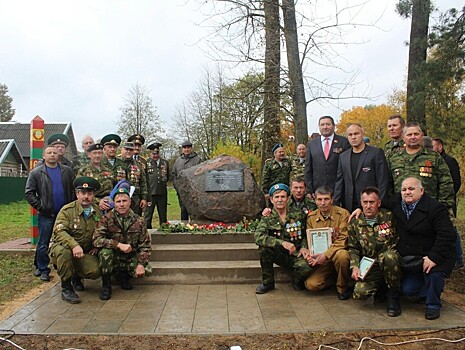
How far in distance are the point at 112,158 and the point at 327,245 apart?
310 cm

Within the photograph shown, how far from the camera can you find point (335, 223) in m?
4.68

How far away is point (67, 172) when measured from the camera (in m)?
5.58

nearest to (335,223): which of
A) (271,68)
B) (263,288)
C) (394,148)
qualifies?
(263,288)

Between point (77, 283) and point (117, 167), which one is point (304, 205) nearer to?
point (117, 167)

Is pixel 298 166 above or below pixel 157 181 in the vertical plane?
above

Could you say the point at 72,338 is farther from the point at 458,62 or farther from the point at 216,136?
the point at 216,136

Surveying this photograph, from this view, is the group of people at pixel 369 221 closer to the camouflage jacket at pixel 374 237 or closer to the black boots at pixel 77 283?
the camouflage jacket at pixel 374 237

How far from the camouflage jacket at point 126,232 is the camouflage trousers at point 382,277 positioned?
2348mm

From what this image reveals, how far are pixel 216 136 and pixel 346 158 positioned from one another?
22.6 m

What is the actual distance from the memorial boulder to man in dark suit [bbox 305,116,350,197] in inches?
66.8

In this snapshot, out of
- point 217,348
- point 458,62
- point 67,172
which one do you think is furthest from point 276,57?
point 217,348

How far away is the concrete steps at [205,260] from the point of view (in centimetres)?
517

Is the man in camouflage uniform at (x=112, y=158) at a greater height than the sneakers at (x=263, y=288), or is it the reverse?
the man in camouflage uniform at (x=112, y=158)

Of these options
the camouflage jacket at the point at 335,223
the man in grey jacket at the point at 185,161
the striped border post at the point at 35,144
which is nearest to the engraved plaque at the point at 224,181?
the man in grey jacket at the point at 185,161
